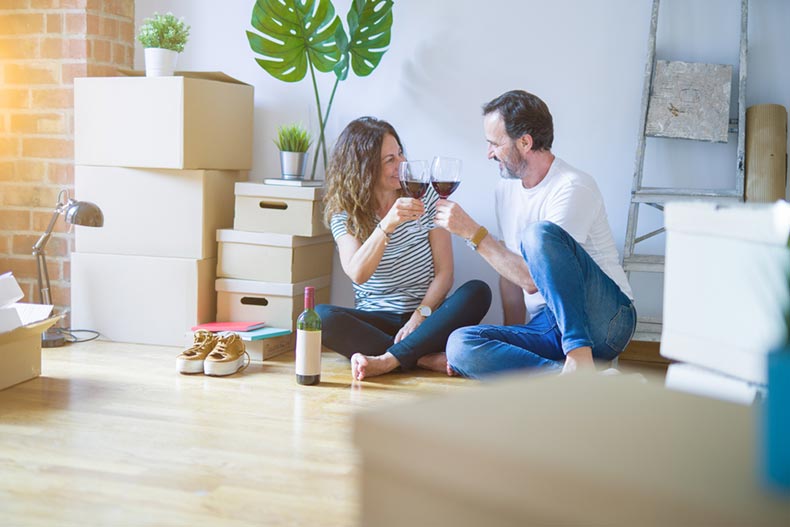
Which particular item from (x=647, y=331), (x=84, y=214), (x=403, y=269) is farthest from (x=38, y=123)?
(x=647, y=331)

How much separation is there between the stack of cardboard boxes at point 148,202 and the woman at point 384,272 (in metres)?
0.58

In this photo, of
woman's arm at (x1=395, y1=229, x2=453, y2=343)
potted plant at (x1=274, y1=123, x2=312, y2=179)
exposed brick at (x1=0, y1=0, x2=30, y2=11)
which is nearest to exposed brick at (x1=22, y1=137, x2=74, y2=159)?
exposed brick at (x1=0, y1=0, x2=30, y2=11)

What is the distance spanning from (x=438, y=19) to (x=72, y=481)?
246 cm

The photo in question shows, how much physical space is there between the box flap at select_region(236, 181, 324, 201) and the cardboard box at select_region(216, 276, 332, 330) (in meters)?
0.35

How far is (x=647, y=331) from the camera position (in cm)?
330

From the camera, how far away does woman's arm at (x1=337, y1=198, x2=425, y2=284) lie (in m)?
2.96

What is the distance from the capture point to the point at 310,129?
3.95m

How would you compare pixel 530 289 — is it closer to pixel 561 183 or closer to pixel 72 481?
pixel 561 183

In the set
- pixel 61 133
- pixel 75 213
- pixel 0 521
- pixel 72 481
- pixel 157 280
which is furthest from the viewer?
pixel 61 133

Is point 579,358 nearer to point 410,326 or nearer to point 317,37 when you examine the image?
point 410,326

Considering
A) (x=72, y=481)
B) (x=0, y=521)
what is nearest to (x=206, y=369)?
(x=72, y=481)

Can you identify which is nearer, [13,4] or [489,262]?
[489,262]

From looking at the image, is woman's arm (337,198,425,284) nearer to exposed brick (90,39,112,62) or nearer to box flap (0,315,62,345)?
box flap (0,315,62,345)

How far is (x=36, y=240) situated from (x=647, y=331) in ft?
8.59
